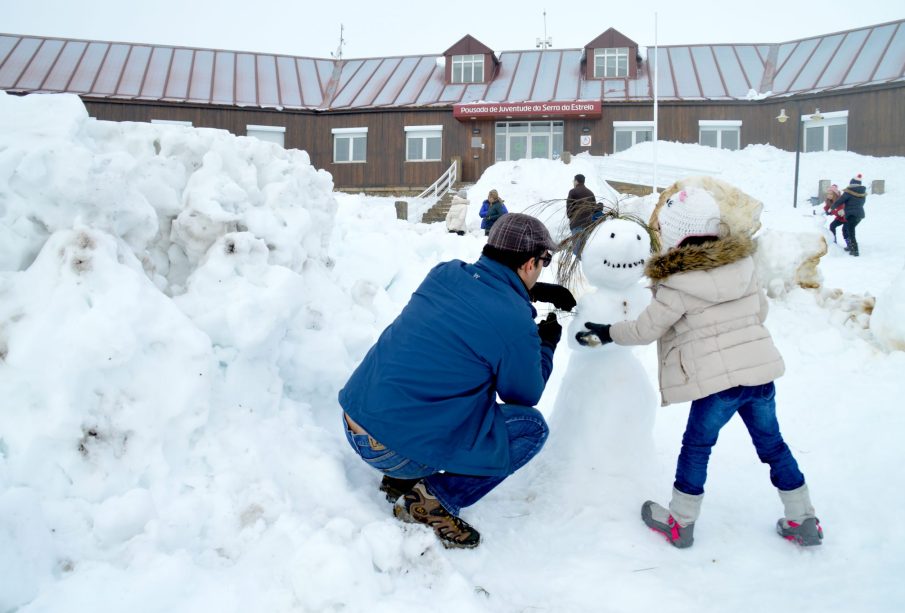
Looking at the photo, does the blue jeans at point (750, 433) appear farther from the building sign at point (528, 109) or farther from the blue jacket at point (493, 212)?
the building sign at point (528, 109)

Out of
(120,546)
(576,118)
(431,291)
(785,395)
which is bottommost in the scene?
(785,395)

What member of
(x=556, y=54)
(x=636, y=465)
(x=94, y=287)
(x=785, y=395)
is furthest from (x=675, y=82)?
(x=94, y=287)

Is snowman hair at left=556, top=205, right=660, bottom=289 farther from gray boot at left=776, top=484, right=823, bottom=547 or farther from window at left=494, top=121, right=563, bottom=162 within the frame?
window at left=494, top=121, right=563, bottom=162

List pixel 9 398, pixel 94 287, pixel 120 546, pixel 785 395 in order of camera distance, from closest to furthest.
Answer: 1. pixel 120 546
2. pixel 9 398
3. pixel 94 287
4. pixel 785 395

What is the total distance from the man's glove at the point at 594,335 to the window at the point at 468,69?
19.5 meters

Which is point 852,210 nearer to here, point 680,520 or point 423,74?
point 680,520

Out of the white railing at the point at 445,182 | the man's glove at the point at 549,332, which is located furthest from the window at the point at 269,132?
the man's glove at the point at 549,332

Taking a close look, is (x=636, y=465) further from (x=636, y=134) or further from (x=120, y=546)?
(x=636, y=134)

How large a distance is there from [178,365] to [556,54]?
2197 centimetres

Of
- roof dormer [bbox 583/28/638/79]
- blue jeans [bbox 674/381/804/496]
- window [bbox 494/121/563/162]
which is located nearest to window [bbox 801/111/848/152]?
roof dormer [bbox 583/28/638/79]

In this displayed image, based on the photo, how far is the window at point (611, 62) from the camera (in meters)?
20.5

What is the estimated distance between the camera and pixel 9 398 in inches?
86.4

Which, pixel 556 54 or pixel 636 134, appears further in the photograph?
pixel 556 54

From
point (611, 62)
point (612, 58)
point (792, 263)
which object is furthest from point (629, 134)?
point (792, 263)
